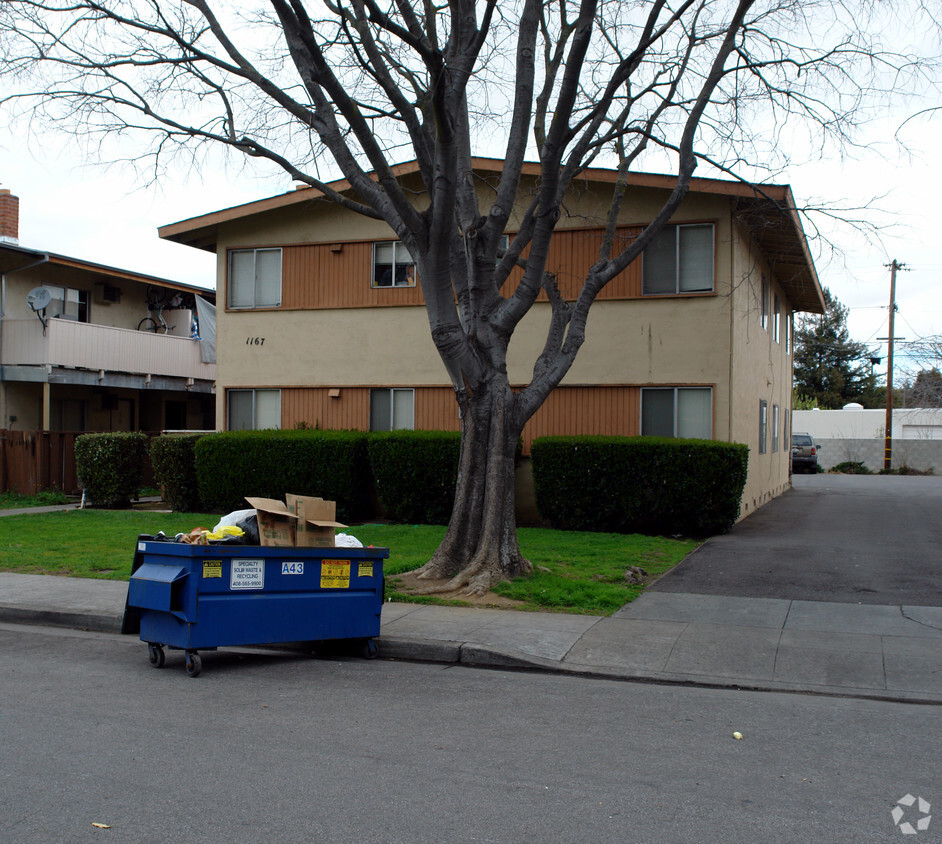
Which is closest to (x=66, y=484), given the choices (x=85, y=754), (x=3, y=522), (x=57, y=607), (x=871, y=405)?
(x=3, y=522)

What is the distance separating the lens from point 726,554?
44.5ft

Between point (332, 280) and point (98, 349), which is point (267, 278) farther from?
point (98, 349)

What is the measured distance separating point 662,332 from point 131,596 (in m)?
11.5

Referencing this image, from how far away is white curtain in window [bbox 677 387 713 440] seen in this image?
1666cm

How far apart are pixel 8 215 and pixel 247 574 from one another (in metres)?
23.0

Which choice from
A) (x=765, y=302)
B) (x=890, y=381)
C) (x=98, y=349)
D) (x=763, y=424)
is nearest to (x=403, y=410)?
(x=763, y=424)

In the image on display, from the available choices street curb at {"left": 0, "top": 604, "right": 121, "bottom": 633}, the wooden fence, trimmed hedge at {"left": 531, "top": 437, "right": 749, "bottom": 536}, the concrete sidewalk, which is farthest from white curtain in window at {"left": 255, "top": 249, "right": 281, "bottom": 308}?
street curb at {"left": 0, "top": 604, "right": 121, "bottom": 633}

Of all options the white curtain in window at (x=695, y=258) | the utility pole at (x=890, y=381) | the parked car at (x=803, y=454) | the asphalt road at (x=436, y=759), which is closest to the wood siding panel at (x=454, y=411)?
the white curtain in window at (x=695, y=258)

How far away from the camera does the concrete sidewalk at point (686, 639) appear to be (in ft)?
24.4

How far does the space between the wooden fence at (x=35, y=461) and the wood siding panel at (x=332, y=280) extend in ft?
18.7

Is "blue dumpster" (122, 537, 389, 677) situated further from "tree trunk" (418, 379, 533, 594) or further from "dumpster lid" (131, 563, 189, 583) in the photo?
"tree trunk" (418, 379, 533, 594)

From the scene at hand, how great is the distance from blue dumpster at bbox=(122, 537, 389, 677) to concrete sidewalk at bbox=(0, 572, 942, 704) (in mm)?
590

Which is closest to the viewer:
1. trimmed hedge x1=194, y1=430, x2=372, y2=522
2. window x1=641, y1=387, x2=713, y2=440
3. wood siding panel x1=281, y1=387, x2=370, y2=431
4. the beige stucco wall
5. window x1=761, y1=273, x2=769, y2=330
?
window x1=641, y1=387, x2=713, y2=440

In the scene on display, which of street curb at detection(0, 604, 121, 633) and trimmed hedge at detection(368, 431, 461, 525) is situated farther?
trimmed hedge at detection(368, 431, 461, 525)
